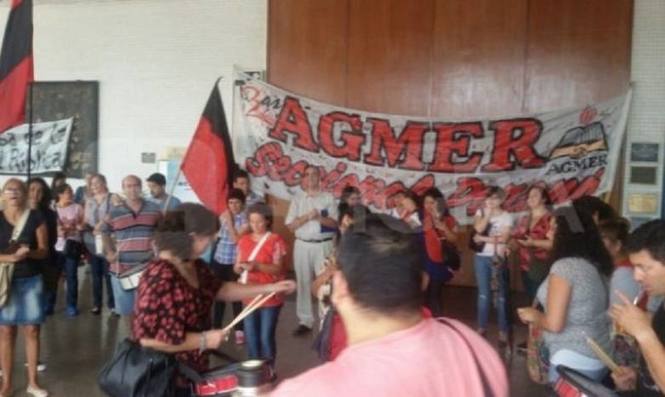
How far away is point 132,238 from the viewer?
5301 mm

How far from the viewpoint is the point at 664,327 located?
7.54ft

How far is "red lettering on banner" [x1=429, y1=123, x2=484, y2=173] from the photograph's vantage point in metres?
7.57

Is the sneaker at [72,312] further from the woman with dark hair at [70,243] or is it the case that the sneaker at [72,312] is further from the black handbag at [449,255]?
the black handbag at [449,255]

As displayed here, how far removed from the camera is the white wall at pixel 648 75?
722 centimetres

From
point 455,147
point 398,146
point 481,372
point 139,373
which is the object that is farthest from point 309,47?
point 481,372

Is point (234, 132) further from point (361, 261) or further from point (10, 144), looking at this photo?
point (361, 261)

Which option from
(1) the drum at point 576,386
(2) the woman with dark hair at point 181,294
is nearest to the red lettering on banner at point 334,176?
(2) the woman with dark hair at point 181,294

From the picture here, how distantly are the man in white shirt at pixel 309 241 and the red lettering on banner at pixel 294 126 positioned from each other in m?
1.86

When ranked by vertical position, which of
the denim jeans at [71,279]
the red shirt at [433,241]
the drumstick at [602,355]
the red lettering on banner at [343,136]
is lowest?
the denim jeans at [71,279]

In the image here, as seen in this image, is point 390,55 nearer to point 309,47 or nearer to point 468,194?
point 309,47

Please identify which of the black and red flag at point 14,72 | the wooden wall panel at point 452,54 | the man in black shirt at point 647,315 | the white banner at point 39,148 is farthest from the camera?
the white banner at point 39,148

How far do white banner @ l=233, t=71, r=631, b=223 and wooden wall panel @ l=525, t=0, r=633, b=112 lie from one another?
0.27 m

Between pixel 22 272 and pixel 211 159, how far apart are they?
1.47 m

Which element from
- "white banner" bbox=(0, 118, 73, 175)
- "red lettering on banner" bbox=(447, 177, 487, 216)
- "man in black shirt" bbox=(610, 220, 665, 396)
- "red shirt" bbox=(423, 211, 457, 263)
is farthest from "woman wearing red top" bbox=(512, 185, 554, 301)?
"white banner" bbox=(0, 118, 73, 175)
